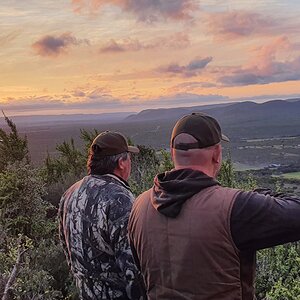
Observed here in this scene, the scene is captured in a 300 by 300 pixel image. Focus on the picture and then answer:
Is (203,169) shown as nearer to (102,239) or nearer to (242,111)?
(102,239)

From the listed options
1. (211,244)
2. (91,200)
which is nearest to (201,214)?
(211,244)

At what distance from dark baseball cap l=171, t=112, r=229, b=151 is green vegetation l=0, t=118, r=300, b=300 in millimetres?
1907

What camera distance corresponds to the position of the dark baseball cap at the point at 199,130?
2141 mm

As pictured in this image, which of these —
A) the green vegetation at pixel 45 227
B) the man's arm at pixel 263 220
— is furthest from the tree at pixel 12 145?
the man's arm at pixel 263 220

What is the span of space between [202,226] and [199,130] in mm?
425

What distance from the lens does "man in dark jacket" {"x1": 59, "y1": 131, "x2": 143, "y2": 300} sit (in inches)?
113

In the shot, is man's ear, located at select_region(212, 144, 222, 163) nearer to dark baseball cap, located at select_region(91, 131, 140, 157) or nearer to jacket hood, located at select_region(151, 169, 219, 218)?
jacket hood, located at select_region(151, 169, 219, 218)

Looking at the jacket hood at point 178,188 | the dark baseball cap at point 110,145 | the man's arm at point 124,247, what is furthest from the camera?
the dark baseball cap at point 110,145

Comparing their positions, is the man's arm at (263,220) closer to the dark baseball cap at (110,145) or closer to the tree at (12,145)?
the dark baseball cap at (110,145)

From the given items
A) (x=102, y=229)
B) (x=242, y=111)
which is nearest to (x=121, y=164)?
(x=102, y=229)

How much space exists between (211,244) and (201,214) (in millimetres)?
123

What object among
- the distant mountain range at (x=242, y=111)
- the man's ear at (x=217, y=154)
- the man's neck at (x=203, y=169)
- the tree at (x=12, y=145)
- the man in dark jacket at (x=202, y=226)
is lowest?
the distant mountain range at (x=242, y=111)

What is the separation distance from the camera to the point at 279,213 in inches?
74.4

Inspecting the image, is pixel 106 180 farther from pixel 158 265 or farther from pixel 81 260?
pixel 158 265
